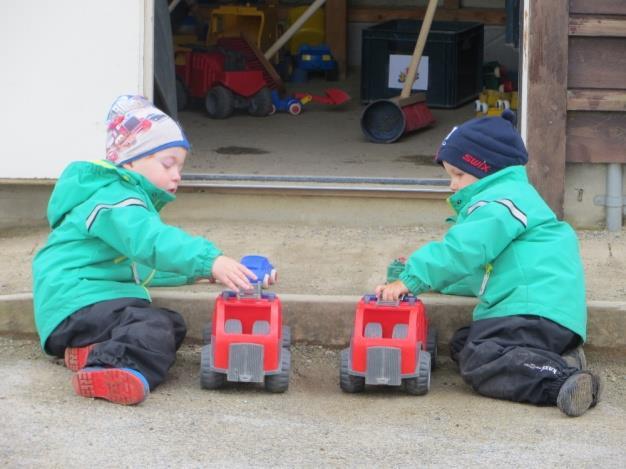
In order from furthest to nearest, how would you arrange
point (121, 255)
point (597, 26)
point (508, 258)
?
point (597, 26) → point (121, 255) → point (508, 258)

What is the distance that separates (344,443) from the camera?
3775 mm

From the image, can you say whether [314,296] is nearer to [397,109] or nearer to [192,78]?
[397,109]

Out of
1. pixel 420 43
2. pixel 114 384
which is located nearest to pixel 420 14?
pixel 420 43

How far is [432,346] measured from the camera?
4.56 metres

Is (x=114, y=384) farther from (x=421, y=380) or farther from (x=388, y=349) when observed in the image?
(x=421, y=380)

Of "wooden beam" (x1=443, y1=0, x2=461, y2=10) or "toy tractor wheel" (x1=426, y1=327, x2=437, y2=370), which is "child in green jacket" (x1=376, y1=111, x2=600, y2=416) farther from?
"wooden beam" (x1=443, y1=0, x2=461, y2=10)

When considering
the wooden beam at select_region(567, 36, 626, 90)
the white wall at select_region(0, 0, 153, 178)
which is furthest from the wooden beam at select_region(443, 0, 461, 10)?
the white wall at select_region(0, 0, 153, 178)

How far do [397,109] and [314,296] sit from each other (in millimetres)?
3181

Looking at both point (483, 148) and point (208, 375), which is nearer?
point (208, 375)

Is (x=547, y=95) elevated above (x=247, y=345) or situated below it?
above

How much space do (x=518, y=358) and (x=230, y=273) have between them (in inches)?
39.3

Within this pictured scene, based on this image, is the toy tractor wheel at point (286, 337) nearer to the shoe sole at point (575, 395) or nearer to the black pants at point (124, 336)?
the black pants at point (124, 336)

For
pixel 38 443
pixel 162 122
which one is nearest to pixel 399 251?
pixel 162 122


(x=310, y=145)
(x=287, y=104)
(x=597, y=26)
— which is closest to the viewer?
(x=597, y=26)
